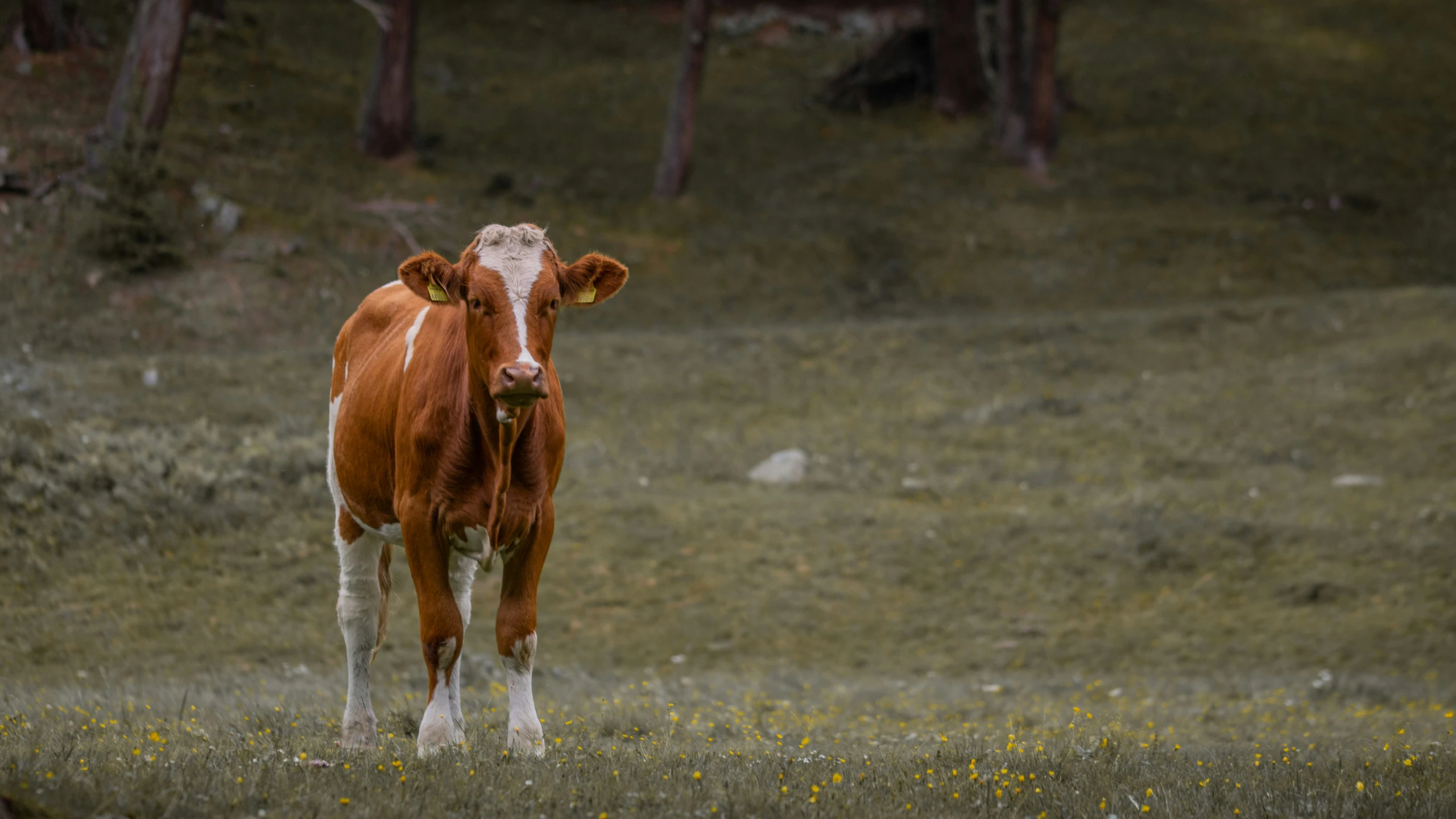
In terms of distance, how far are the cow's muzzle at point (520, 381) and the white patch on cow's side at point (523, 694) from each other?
1.65 meters

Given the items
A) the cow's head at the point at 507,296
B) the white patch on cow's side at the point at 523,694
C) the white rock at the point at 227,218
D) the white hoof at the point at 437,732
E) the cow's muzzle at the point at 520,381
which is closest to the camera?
the cow's muzzle at the point at 520,381

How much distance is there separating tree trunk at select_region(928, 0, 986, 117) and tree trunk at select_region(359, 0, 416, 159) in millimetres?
16675

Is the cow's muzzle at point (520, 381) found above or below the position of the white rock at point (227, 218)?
above

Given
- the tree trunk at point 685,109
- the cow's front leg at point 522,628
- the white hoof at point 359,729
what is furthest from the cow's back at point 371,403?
the tree trunk at point 685,109

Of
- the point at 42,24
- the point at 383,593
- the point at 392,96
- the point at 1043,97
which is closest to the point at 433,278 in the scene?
the point at 383,593

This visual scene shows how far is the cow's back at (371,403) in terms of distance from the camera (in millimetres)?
8023

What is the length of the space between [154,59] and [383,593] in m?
20.2

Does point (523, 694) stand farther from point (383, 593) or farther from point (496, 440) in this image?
point (383, 593)

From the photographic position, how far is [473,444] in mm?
7238

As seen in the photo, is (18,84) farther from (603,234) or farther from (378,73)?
(603,234)

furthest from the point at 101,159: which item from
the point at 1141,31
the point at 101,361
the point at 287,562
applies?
the point at 1141,31

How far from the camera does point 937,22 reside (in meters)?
39.2

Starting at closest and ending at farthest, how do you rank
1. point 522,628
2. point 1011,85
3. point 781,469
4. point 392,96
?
point 522,628 < point 781,469 < point 392,96 < point 1011,85

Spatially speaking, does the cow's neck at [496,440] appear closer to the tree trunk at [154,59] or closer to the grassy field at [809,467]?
the grassy field at [809,467]
